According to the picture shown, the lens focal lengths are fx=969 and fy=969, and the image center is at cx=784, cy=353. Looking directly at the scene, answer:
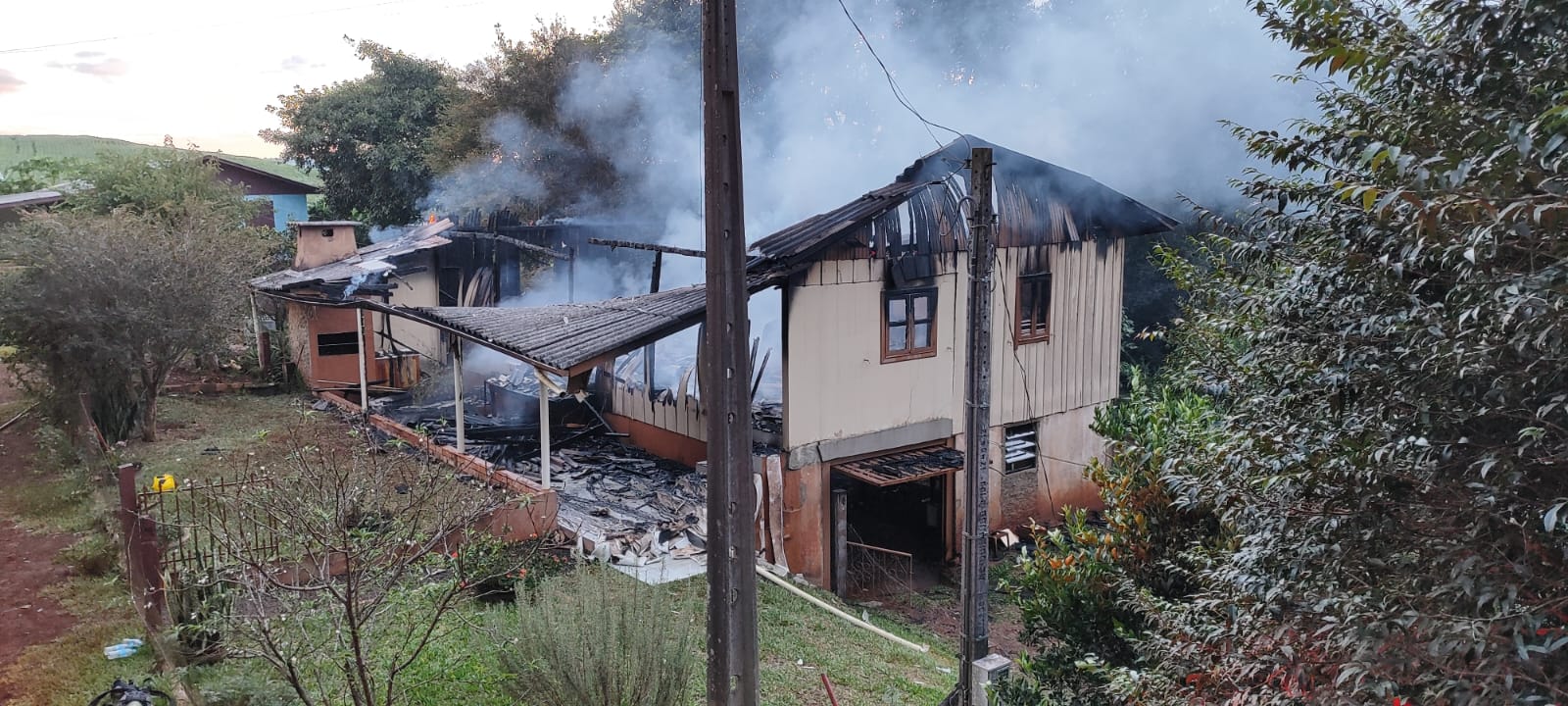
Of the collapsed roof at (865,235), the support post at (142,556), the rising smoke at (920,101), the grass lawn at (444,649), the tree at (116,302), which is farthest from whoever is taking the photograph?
the rising smoke at (920,101)

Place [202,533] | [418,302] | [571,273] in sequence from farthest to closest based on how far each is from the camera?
[571,273] → [418,302] → [202,533]

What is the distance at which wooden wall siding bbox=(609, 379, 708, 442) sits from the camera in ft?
48.1

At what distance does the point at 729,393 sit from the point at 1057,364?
1198 centimetres

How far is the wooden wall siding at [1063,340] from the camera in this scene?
15.6 m

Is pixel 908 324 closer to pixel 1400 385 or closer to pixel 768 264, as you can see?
Result: pixel 768 264

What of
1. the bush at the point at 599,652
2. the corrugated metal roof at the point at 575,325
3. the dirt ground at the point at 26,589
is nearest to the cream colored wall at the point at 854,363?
the corrugated metal roof at the point at 575,325

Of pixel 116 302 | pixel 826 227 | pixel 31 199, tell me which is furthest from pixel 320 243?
pixel 826 227

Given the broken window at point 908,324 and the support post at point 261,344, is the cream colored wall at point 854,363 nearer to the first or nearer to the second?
the broken window at point 908,324

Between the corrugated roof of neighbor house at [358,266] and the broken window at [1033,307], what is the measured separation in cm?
A: 1261

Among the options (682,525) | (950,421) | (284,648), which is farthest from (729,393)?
(950,421)

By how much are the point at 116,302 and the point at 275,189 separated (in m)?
21.3

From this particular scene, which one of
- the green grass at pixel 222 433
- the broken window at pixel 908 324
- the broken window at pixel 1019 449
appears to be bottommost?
the broken window at pixel 1019 449

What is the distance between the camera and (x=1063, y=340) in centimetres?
1664

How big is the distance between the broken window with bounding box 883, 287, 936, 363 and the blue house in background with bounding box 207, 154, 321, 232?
2625cm
